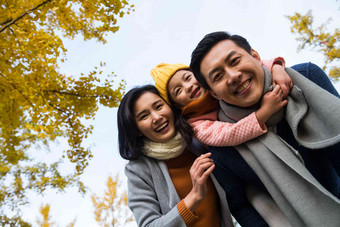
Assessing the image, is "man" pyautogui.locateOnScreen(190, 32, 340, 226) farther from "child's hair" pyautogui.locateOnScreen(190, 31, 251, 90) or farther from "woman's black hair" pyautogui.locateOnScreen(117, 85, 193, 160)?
"woman's black hair" pyautogui.locateOnScreen(117, 85, 193, 160)

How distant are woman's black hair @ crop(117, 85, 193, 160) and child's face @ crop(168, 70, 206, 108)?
14 cm

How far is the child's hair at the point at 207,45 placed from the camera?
1.41 metres

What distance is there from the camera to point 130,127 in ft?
5.88

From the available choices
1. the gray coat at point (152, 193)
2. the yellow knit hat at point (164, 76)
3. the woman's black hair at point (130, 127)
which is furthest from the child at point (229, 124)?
the gray coat at point (152, 193)

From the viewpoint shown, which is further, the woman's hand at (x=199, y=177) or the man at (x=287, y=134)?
the woman's hand at (x=199, y=177)

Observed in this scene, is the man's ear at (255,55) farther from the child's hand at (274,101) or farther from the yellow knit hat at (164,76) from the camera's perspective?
the yellow knit hat at (164,76)


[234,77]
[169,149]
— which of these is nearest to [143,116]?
[169,149]

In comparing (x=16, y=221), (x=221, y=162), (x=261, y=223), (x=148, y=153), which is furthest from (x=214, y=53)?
(x=16, y=221)

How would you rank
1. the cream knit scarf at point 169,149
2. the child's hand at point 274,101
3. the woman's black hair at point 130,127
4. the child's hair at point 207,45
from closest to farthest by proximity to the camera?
the child's hand at point 274,101 < the child's hair at point 207,45 < the cream knit scarf at point 169,149 < the woman's black hair at point 130,127

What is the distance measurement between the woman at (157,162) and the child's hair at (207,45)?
47cm

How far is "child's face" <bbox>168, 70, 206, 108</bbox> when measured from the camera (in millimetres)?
1698

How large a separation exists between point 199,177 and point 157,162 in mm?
546

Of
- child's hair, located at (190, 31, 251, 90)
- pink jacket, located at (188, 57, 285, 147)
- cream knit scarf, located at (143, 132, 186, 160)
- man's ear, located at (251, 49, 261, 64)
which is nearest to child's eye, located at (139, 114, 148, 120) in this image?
cream knit scarf, located at (143, 132, 186, 160)

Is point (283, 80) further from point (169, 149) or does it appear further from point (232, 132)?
point (169, 149)
